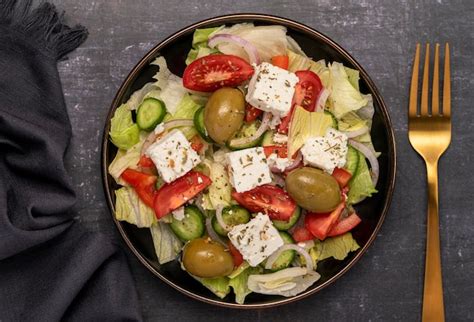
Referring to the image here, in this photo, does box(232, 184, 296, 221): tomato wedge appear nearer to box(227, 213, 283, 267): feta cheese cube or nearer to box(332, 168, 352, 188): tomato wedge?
box(227, 213, 283, 267): feta cheese cube

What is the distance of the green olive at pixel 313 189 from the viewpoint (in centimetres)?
203

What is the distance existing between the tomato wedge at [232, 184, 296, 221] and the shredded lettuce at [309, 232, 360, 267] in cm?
19

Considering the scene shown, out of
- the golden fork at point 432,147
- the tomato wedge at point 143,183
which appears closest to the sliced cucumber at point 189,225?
the tomato wedge at point 143,183

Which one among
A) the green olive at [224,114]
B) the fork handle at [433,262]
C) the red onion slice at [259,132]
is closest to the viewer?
the green olive at [224,114]

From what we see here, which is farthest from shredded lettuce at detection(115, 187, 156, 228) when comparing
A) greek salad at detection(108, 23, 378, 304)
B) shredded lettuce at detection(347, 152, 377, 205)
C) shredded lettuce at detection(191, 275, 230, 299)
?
shredded lettuce at detection(347, 152, 377, 205)

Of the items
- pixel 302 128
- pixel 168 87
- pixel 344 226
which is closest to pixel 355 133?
pixel 302 128

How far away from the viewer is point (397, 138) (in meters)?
2.33

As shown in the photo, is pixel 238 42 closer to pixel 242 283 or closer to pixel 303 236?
pixel 303 236

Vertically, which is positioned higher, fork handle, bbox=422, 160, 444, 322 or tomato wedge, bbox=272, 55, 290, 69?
tomato wedge, bbox=272, 55, 290, 69

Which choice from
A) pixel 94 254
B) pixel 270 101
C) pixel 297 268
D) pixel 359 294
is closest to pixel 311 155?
pixel 270 101

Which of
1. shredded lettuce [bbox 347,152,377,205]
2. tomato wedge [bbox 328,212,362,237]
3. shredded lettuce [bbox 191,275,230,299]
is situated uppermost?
shredded lettuce [bbox 347,152,377,205]

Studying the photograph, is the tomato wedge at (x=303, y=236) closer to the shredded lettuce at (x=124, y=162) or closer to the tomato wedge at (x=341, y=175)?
the tomato wedge at (x=341, y=175)

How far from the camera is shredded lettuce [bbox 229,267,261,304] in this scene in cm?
219

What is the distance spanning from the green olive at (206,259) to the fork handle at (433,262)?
751 millimetres
